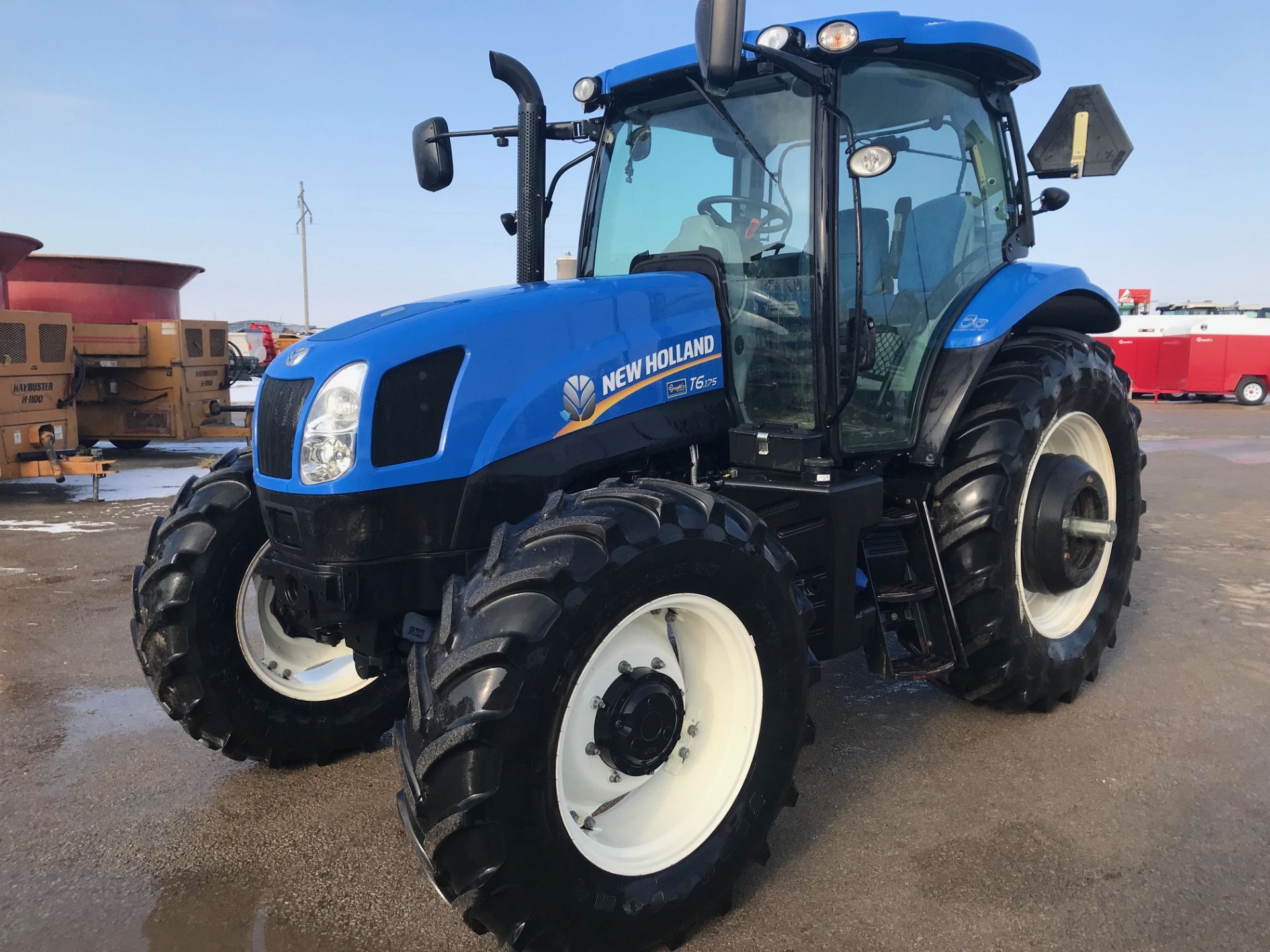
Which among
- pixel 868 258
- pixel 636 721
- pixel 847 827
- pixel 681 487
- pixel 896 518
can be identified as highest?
pixel 868 258

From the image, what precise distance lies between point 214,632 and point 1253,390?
20.4 m

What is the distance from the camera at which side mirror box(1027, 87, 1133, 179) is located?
3.69 metres

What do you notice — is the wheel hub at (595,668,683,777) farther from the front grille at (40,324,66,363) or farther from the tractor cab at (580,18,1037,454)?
the front grille at (40,324,66,363)

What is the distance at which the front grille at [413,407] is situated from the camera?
230 centimetres

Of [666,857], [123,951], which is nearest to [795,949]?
[666,857]

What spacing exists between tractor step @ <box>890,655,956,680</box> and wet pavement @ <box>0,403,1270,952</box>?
0.30 metres

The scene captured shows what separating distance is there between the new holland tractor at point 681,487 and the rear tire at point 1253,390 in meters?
17.3

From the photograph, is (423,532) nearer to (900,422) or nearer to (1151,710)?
(900,422)

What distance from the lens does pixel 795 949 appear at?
2193 millimetres

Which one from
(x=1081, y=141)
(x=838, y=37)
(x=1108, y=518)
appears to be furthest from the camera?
(x=1108, y=518)

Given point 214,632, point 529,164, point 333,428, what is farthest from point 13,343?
point 333,428

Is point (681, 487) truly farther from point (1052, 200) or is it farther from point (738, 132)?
point (1052, 200)

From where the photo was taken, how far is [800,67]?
8.63 ft

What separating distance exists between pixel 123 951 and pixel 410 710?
95 cm
